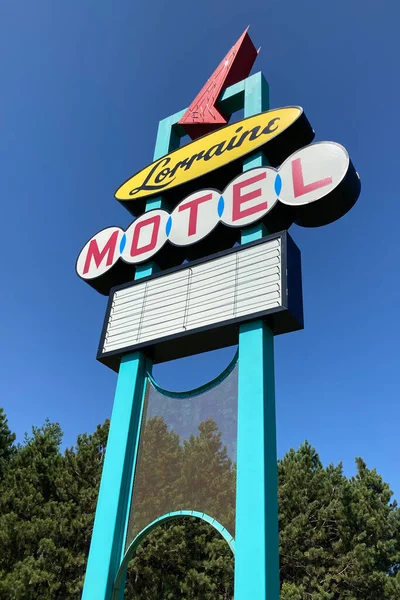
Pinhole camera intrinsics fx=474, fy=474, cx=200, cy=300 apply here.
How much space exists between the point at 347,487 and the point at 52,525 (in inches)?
440

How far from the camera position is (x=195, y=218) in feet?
26.8

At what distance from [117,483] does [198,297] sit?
9.49ft

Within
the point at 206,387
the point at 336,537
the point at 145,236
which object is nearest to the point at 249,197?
the point at 145,236

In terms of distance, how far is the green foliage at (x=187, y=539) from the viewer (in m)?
16.2

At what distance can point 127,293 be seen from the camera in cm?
835

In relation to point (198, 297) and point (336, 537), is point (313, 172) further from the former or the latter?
point (336, 537)

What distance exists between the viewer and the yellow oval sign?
8.20 metres

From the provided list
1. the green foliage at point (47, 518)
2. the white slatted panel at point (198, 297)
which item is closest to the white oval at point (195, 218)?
the white slatted panel at point (198, 297)

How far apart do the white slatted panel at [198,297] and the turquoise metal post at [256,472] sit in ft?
1.64

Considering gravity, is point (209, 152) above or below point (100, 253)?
above

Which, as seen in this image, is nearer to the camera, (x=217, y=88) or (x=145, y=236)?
(x=145, y=236)

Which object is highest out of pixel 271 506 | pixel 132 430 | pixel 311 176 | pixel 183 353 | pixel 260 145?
pixel 260 145

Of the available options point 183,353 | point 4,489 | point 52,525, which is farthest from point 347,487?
point 183,353

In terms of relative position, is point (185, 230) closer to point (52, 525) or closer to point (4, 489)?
point (52, 525)
